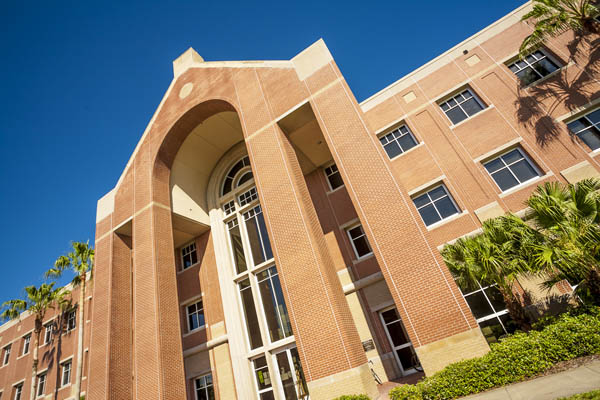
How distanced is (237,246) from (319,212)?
5444 millimetres

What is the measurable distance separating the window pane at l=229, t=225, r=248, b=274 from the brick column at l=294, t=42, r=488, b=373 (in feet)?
28.9

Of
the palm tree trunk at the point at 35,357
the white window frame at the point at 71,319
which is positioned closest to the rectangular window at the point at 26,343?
the palm tree trunk at the point at 35,357

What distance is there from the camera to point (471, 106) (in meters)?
15.4

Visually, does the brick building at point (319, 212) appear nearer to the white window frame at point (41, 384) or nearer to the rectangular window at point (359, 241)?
the rectangular window at point (359, 241)

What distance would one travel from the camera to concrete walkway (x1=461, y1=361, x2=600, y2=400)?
17.9 ft

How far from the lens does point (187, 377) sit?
1745 cm

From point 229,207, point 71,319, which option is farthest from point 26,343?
point 229,207

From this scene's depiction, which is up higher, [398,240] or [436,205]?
[436,205]

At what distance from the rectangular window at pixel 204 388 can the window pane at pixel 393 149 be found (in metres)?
15.4

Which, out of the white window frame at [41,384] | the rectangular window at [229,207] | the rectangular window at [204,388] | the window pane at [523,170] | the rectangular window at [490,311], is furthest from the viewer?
the white window frame at [41,384]

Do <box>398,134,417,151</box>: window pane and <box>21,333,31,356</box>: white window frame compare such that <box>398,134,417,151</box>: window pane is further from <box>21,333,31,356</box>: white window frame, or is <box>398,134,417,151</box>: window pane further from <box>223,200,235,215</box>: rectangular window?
<box>21,333,31,356</box>: white window frame

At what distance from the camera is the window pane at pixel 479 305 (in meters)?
12.0

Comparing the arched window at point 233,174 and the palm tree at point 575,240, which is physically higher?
the arched window at point 233,174

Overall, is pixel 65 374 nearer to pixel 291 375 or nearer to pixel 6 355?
pixel 6 355
